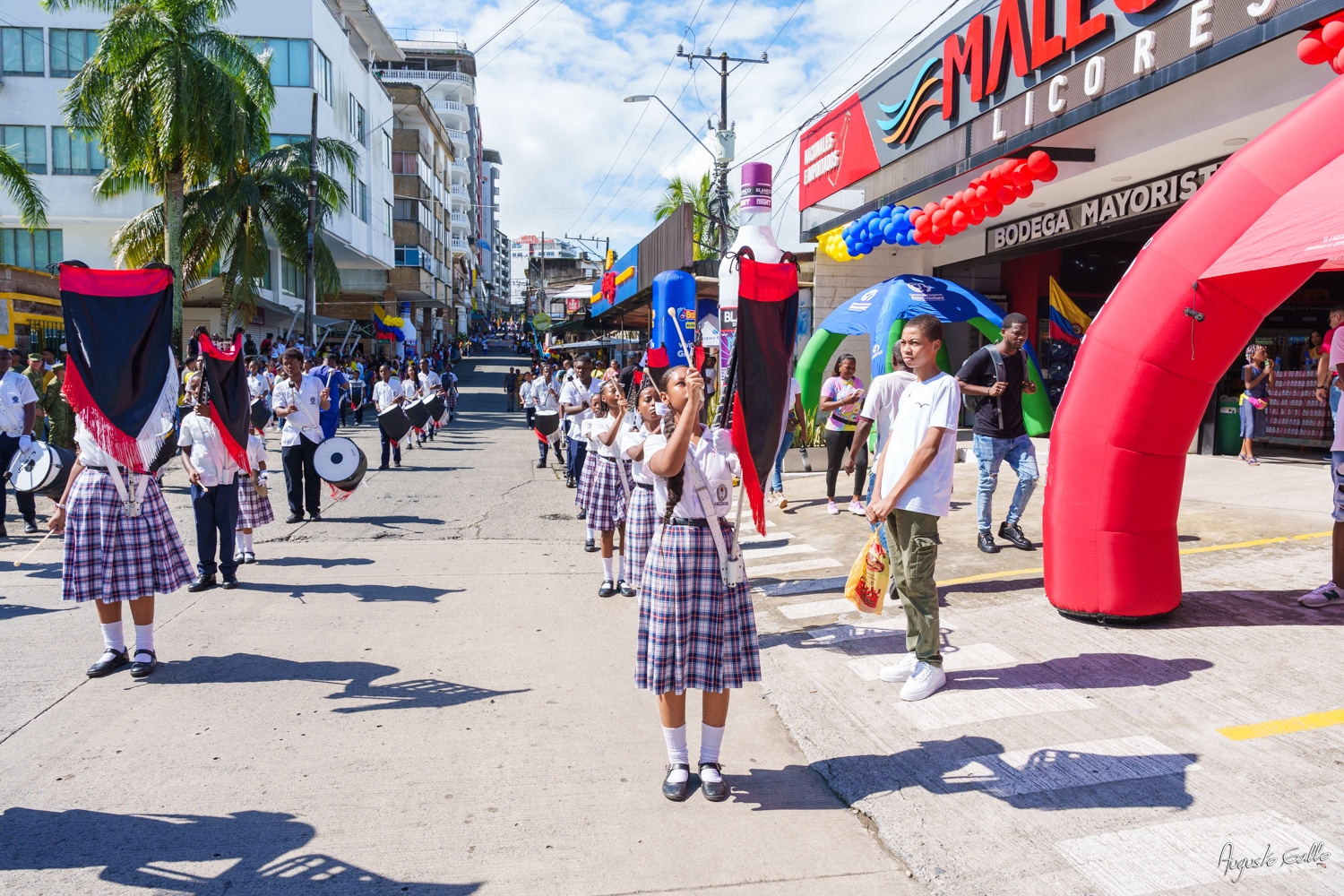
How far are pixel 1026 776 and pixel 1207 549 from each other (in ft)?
14.7

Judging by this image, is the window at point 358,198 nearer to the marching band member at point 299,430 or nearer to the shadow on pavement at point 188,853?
the marching band member at point 299,430

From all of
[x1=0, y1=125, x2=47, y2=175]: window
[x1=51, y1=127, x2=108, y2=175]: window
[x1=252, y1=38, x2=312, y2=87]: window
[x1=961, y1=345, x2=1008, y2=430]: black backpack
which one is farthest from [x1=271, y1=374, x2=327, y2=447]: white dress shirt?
[x1=0, y1=125, x2=47, y2=175]: window

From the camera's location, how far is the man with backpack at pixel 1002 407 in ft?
22.5

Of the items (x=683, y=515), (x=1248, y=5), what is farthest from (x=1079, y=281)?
(x=683, y=515)

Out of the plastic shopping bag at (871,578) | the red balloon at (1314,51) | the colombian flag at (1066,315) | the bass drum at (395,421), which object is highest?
the red balloon at (1314,51)

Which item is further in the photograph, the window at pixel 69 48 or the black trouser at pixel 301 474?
the window at pixel 69 48

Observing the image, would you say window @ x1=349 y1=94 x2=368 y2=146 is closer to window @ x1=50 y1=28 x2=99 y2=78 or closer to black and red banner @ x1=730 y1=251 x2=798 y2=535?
window @ x1=50 y1=28 x2=99 y2=78

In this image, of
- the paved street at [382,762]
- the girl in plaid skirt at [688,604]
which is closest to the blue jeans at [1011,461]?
the paved street at [382,762]

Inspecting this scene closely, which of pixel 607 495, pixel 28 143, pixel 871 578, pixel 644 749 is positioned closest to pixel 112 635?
pixel 644 749

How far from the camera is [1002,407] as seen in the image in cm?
704

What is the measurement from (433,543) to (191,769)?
5212 millimetres

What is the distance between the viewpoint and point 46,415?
1227 cm

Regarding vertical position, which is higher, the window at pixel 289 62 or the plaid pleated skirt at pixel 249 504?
the window at pixel 289 62

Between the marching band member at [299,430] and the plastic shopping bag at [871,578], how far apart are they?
6599mm
